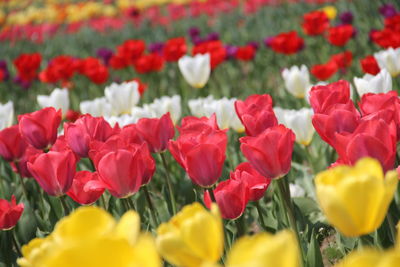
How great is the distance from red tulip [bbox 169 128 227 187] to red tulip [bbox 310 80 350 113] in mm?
365

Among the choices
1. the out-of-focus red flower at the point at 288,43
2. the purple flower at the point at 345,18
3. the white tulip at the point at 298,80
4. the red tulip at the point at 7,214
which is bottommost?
the purple flower at the point at 345,18

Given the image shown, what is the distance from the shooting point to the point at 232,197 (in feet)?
4.86

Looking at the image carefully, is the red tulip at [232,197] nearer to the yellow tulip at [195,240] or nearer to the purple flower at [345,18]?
the yellow tulip at [195,240]

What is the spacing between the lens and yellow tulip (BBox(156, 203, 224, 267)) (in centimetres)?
86

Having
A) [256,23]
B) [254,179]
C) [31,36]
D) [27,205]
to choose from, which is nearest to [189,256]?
[254,179]

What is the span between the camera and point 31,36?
10117 mm

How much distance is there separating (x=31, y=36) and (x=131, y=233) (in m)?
9.93

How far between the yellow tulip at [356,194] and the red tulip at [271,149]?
0.48 m

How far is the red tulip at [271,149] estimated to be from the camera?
1.40m

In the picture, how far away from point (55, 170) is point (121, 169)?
288mm

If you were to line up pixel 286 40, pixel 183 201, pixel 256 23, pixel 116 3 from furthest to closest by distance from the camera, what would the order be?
pixel 116 3 < pixel 256 23 < pixel 286 40 < pixel 183 201

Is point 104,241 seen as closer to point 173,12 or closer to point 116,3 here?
point 173,12

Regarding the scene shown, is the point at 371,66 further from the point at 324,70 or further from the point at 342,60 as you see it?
the point at 342,60

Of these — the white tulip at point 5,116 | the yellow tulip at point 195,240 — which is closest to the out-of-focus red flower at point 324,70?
the white tulip at point 5,116
